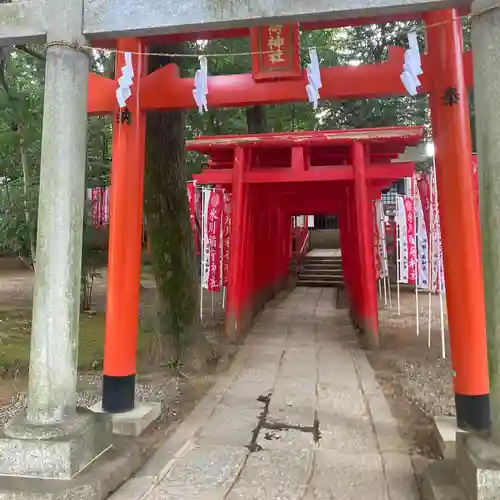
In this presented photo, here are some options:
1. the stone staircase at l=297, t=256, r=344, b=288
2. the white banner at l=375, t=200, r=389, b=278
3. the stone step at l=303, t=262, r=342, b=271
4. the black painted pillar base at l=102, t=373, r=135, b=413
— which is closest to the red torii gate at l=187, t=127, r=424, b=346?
the white banner at l=375, t=200, r=389, b=278

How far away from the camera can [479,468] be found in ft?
8.27

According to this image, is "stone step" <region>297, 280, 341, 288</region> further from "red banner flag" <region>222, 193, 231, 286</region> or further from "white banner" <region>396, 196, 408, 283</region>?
"red banner flag" <region>222, 193, 231, 286</region>

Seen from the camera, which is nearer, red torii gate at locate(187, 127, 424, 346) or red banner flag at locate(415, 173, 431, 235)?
red banner flag at locate(415, 173, 431, 235)

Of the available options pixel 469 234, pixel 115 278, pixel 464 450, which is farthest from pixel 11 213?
pixel 464 450

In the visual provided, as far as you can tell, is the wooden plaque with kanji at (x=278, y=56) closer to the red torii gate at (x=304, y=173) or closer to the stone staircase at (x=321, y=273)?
the red torii gate at (x=304, y=173)

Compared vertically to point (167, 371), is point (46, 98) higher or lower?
higher

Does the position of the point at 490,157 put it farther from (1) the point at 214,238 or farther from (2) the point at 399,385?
(1) the point at 214,238

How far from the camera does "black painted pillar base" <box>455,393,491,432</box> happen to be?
3.87m

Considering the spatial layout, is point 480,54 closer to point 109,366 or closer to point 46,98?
point 46,98

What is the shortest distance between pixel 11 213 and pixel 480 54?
30.1 feet

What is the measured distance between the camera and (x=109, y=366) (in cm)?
445

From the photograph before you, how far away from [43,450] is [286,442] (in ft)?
6.39

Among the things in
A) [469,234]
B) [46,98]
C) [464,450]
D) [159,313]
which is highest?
[46,98]

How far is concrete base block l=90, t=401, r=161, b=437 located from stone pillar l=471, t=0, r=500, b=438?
289 cm
